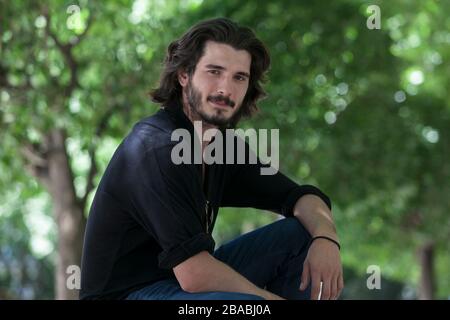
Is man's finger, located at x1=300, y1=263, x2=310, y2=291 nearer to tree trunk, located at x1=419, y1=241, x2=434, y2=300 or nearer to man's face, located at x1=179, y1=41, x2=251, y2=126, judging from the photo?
man's face, located at x1=179, y1=41, x2=251, y2=126

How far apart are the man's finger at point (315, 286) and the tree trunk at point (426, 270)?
13993 mm

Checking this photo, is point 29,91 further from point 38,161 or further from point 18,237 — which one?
point 18,237

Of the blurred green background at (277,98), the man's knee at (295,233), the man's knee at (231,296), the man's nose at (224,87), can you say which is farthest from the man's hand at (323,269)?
the blurred green background at (277,98)

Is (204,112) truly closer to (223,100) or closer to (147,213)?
(223,100)

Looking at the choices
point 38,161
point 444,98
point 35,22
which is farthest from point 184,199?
point 444,98

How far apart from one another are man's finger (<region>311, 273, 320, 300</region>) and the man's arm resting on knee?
0.38m

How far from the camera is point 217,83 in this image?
313 cm

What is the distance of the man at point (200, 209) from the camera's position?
2.74m

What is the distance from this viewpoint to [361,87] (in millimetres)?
10938

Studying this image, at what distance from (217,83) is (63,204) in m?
7.16

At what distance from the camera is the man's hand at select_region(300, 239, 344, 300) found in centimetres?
310

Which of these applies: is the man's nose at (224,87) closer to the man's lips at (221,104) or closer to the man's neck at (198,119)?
the man's lips at (221,104)
